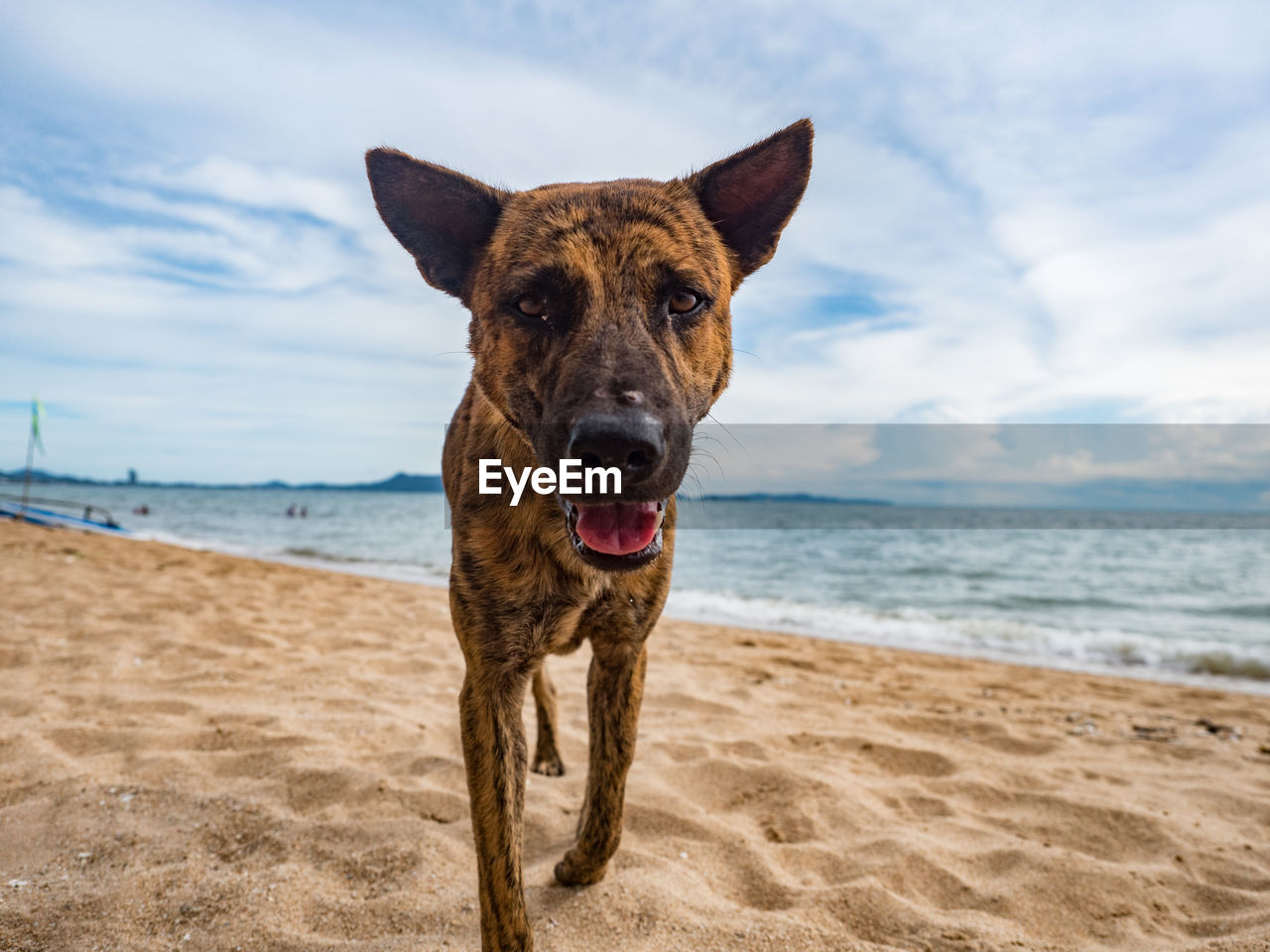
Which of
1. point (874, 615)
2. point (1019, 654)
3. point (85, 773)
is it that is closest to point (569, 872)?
point (85, 773)

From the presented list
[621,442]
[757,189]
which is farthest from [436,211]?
[621,442]

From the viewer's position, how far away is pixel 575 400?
6.00ft

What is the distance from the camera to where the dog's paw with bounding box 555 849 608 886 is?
2.63 metres

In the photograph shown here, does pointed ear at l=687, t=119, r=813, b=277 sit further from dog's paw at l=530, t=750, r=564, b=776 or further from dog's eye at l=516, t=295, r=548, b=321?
dog's paw at l=530, t=750, r=564, b=776

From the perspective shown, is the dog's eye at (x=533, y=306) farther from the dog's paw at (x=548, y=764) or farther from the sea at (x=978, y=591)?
the dog's paw at (x=548, y=764)

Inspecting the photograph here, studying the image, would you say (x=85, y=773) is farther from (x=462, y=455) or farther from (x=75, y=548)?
(x=75, y=548)

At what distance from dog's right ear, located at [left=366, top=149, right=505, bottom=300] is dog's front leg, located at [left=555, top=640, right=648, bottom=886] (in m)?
1.48

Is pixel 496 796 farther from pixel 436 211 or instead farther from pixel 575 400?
Answer: pixel 436 211

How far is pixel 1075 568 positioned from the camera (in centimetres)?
1891

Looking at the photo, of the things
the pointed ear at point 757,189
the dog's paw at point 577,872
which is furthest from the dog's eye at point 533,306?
the dog's paw at point 577,872

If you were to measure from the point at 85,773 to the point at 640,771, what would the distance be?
2520 mm

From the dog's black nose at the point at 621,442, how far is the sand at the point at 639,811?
161cm

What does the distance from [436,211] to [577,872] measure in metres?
2.41

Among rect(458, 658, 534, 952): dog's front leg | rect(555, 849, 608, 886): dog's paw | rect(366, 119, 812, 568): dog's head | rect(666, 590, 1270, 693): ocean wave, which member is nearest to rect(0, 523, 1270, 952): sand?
rect(555, 849, 608, 886): dog's paw
